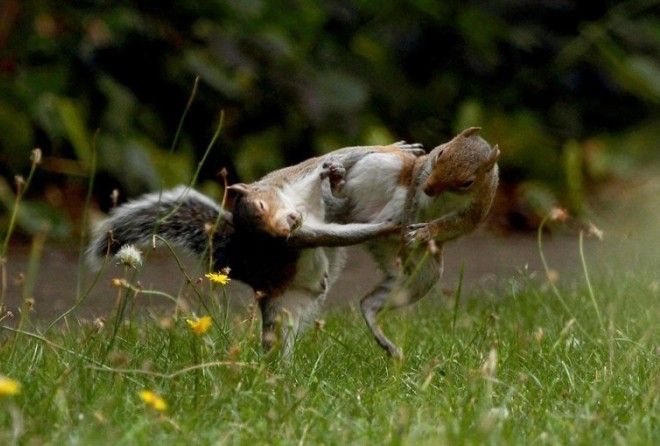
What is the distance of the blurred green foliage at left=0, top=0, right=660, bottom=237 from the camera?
285 inches

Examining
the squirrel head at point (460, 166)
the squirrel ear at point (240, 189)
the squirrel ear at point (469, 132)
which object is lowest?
the squirrel ear at point (240, 189)

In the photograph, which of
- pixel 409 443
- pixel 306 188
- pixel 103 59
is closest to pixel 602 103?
pixel 103 59

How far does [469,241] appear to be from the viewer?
25.8ft

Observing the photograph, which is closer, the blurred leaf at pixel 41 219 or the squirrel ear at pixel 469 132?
the squirrel ear at pixel 469 132

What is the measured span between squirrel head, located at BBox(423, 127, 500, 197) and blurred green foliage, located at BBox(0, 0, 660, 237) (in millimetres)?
3071

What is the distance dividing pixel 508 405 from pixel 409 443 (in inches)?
27.2

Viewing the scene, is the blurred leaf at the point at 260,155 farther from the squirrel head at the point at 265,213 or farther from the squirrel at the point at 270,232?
the squirrel head at the point at 265,213

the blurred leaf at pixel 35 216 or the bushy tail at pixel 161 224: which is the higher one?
the bushy tail at pixel 161 224

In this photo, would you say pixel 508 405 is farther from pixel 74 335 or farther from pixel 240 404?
pixel 74 335

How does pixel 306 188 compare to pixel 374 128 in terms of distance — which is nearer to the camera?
pixel 306 188

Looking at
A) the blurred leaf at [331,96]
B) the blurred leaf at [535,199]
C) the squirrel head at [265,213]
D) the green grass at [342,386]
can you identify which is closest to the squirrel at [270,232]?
the squirrel head at [265,213]

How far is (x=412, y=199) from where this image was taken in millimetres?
3834

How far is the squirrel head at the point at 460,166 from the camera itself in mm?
3699

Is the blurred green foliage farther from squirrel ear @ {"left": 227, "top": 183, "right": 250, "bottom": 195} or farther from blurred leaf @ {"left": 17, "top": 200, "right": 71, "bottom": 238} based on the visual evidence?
squirrel ear @ {"left": 227, "top": 183, "right": 250, "bottom": 195}
